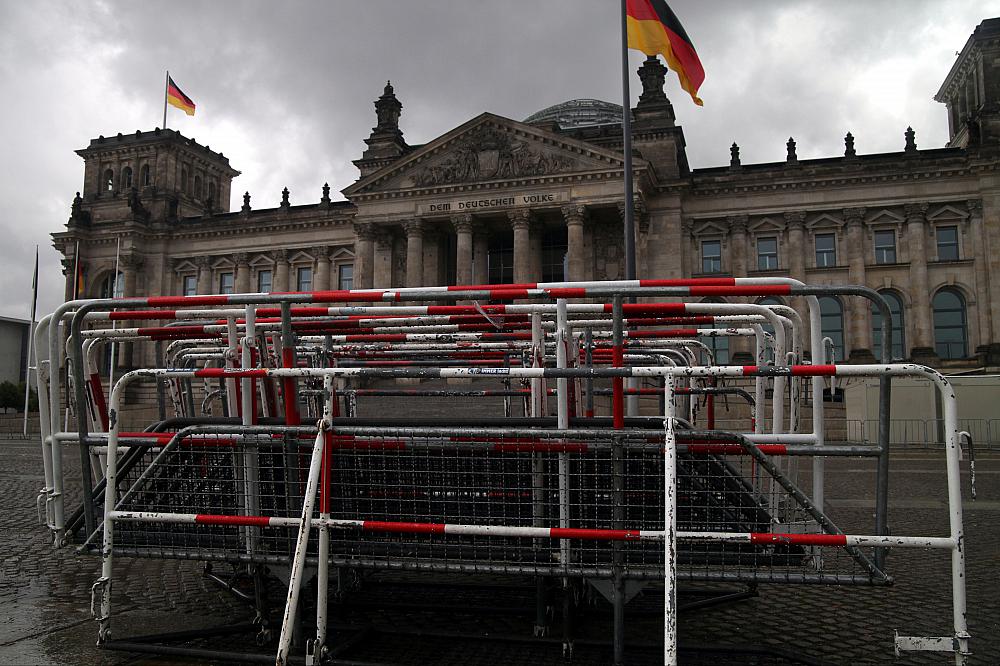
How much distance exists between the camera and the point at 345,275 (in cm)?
5409

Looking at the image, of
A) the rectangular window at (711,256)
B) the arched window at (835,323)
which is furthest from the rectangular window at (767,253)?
the arched window at (835,323)

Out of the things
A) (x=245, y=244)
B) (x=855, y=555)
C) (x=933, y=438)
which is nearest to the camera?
(x=855, y=555)

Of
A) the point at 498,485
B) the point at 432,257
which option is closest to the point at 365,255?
the point at 432,257

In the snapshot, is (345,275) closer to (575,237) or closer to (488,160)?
(488,160)

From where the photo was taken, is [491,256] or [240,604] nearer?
[240,604]

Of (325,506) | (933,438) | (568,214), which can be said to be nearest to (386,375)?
(325,506)

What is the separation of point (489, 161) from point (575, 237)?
22.4 ft

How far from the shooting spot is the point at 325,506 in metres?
4.30

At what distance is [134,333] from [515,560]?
3904mm

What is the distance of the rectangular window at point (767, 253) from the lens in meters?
45.1

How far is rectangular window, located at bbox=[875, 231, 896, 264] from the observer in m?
43.4

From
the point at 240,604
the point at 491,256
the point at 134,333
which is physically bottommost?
the point at 240,604

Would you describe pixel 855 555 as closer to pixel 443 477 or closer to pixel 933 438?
pixel 443 477

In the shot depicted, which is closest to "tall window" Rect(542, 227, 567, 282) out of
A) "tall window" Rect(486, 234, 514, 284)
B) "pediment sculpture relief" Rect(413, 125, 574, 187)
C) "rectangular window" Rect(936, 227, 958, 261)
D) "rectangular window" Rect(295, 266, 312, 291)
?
"tall window" Rect(486, 234, 514, 284)
